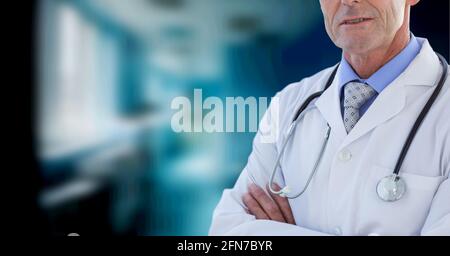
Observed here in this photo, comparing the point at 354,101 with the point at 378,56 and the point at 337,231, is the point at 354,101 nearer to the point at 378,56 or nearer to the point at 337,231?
the point at 378,56

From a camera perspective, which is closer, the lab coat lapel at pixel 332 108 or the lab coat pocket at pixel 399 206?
the lab coat pocket at pixel 399 206

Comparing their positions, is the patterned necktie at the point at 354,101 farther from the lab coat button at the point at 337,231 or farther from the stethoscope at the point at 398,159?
the lab coat button at the point at 337,231

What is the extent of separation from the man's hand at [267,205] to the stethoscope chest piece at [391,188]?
210 mm

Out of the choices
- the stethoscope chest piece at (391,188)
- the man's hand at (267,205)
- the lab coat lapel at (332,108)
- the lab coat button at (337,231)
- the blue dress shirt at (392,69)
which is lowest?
the lab coat button at (337,231)

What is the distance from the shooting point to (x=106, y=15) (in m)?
1.40

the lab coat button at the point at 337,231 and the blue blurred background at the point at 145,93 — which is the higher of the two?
the blue blurred background at the point at 145,93

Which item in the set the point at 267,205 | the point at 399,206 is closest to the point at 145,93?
the point at 267,205

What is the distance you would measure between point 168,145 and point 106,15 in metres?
0.32

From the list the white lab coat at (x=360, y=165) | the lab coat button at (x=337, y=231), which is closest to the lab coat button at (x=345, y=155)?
the white lab coat at (x=360, y=165)

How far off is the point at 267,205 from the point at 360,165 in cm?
22

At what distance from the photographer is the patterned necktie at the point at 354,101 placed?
4.33 feet

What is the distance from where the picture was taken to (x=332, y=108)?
1.35m
